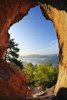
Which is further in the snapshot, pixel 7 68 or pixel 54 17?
pixel 7 68

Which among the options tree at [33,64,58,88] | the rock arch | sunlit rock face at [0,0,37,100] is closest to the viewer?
the rock arch

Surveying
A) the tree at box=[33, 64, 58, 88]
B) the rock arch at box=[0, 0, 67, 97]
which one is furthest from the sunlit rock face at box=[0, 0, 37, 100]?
the tree at box=[33, 64, 58, 88]

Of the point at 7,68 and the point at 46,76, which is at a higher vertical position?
the point at 7,68

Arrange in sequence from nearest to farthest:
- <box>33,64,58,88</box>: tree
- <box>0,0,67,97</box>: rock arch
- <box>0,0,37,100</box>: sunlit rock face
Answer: <box>0,0,67,97</box>: rock arch
<box>0,0,37,100</box>: sunlit rock face
<box>33,64,58,88</box>: tree

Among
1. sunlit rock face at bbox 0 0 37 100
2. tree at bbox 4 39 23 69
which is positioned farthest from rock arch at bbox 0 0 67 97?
tree at bbox 4 39 23 69

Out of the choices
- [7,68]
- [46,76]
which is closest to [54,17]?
[7,68]

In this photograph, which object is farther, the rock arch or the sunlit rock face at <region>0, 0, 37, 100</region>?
the sunlit rock face at <region>0, 0, 37, 100</region>

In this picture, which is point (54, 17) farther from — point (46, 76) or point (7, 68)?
point (46, 76)

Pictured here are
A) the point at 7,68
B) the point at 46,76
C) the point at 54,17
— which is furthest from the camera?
the point at 46,76

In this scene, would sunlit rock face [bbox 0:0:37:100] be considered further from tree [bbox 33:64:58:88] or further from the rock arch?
tree [bbox 33:64:58:88]

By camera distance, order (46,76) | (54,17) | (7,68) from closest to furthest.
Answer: (54,17), (7,68), (46,76)

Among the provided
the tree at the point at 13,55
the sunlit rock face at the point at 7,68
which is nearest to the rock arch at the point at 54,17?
the sunlit rock face at the point at 7,68

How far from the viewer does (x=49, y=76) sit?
28188 mm

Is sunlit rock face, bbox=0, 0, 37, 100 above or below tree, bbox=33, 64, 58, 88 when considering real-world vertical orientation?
above
